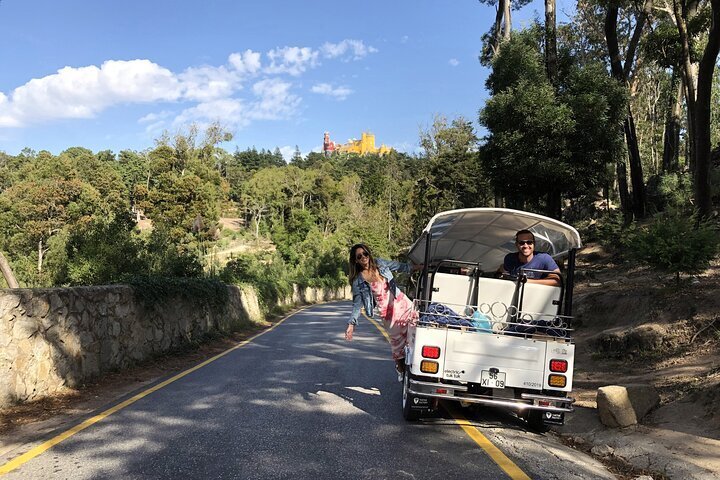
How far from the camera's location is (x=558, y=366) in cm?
549

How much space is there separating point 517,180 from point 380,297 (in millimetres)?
13856

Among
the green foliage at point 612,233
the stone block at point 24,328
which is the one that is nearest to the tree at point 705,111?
the green foliage at point 612,233

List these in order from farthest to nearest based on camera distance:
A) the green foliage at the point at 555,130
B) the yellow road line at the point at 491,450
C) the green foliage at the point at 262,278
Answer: the green foliage at the point at 262,278
the green foliage at the point at 555,130
the yellow road line at the point at 491,450

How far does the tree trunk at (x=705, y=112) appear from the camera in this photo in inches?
436

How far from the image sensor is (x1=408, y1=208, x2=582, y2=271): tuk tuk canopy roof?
6.46 m

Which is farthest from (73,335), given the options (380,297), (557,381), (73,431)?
(557,381)

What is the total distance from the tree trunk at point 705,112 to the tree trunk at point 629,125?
7.58 m

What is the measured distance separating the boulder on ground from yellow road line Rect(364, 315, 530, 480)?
1.50 m

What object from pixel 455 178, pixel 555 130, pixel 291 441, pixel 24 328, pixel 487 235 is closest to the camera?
pixel 291 441

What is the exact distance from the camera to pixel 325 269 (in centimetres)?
5406

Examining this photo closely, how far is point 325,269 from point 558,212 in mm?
36547

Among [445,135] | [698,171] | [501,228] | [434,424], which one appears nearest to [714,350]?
[501,228]

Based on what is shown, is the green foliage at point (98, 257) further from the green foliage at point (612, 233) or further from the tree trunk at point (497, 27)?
the tree trunk at point (497, 27)

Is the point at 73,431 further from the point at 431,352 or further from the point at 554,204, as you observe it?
the point at 554,204
